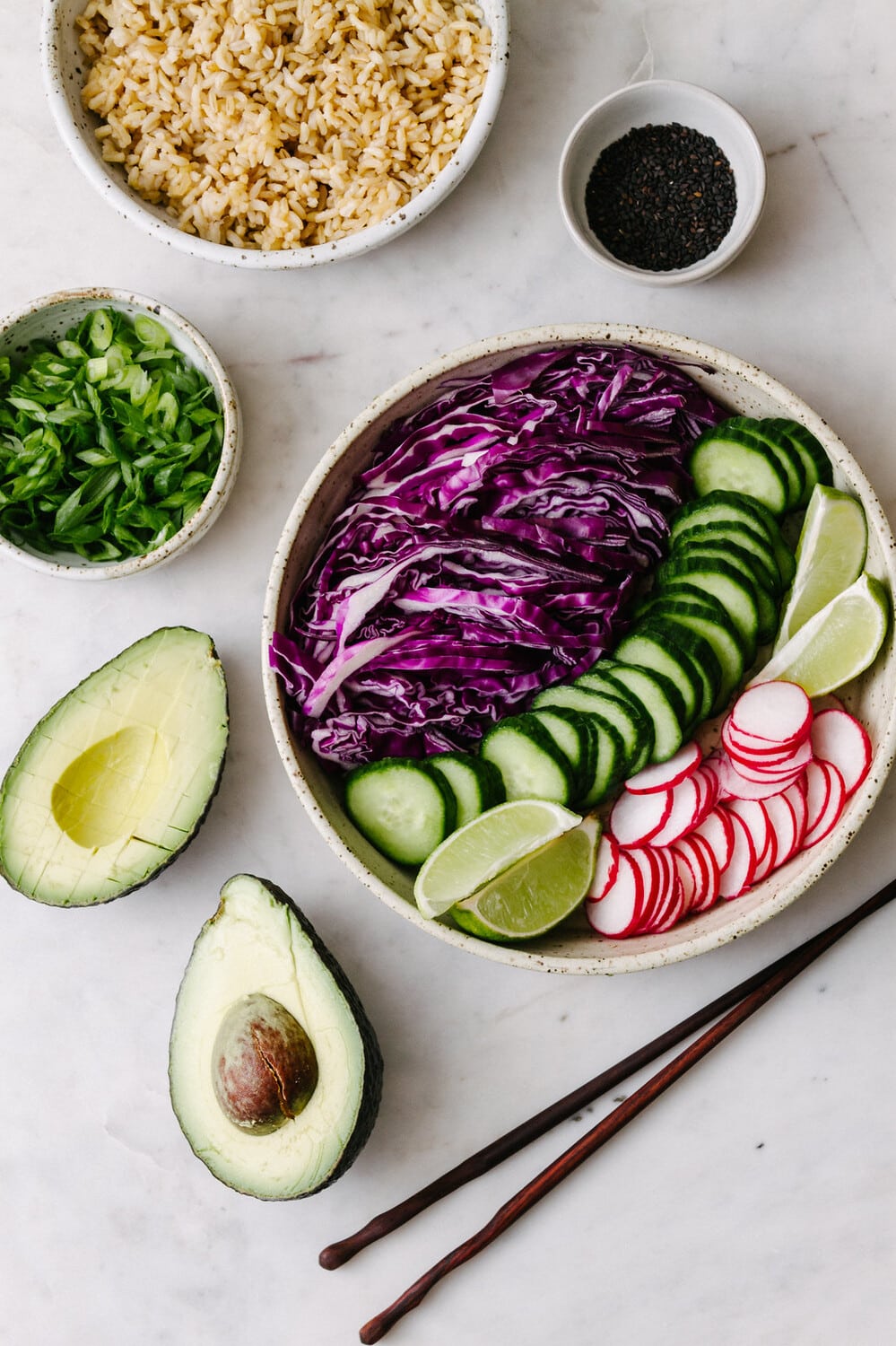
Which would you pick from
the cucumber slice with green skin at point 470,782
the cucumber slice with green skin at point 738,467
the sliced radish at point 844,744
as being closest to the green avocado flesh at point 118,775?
the cucumber slice with green skin at point 470,782

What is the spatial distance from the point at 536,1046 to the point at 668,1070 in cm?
24

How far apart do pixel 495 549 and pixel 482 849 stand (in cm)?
49

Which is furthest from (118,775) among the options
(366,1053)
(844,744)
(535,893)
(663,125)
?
(663,125)

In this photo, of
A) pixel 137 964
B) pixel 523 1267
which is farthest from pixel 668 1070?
pixel 137 964

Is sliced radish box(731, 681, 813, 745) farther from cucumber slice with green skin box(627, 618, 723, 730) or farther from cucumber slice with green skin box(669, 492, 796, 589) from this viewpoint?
cucumber slice with green skin box(669, 492, 796, 589)

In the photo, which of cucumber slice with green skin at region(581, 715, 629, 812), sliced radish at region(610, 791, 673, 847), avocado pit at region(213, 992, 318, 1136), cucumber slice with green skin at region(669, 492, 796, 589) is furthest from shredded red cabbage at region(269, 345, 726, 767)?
avocado pit at region(213, 992, 318, 1136)

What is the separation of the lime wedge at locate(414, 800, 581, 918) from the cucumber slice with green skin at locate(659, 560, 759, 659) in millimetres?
414

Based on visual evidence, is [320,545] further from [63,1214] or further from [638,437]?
[63,1214]

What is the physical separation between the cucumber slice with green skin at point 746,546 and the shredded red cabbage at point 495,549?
84 millimetres

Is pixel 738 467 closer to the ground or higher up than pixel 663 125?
closer to the ground

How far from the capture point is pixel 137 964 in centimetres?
206

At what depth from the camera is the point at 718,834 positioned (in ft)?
5.78

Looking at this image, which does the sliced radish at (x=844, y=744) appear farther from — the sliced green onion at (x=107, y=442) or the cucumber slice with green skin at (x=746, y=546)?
the sliced green onion at (x=107, y=442)

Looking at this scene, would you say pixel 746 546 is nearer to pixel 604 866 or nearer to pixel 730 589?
pixel 730 589
